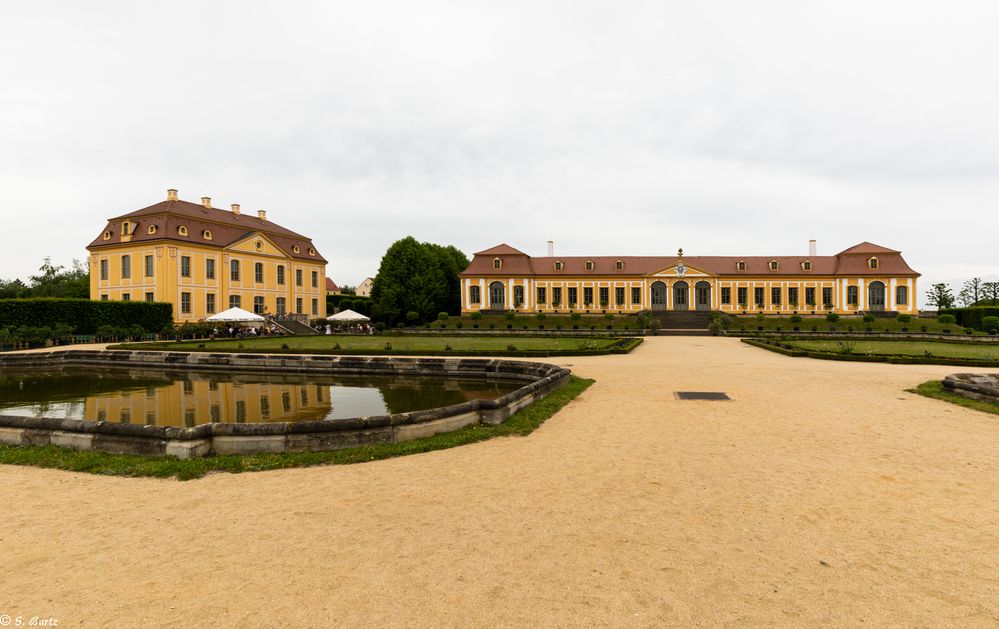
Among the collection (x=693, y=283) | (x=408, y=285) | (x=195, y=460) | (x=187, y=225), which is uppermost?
(x=187, y=225)

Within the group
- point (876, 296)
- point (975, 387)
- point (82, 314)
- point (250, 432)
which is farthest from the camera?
point (876, 296)

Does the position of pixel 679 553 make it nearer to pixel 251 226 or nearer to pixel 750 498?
pixel 750 498

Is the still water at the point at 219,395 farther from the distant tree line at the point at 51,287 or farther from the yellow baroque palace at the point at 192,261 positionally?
the distant tree line at the point at 51,287

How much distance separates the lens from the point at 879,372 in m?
15.2

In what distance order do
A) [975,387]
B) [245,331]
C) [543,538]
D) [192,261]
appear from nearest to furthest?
[543,538]
[975,387]
[245,331]
[192,261]

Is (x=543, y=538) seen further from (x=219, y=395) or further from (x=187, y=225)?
(x=187, y=225)

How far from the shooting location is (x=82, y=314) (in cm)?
3256

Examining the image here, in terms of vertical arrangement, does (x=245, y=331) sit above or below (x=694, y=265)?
below

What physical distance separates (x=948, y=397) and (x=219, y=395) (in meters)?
16.6

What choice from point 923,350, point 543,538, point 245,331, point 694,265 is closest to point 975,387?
point 543,538

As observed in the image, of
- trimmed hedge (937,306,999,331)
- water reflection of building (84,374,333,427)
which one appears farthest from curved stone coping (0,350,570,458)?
trimmed hedge (937,306,999,331)

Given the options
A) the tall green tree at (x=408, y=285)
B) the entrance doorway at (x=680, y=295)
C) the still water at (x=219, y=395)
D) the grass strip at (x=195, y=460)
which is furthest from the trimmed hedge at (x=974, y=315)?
the grass strip at (x=195, y=460)

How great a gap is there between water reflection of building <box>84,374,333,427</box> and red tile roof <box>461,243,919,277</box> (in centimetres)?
3933

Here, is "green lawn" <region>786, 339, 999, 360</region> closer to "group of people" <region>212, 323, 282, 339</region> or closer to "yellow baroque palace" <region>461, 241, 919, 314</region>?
"yellow baroque palace" <region>461, 241, 919, 314</region>
